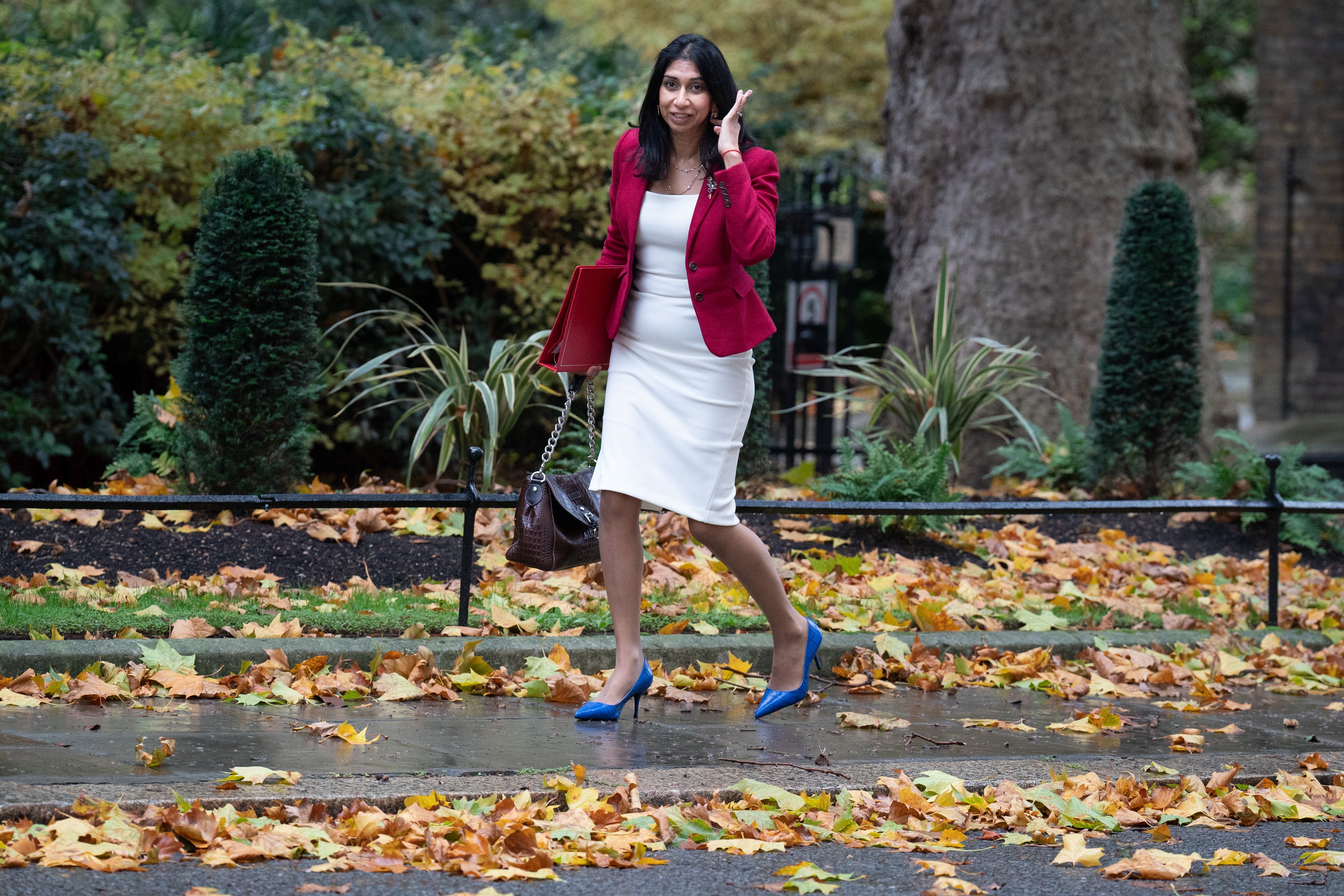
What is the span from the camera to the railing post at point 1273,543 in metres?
6.02

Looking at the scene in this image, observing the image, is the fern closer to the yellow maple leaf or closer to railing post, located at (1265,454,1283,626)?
the yellow maple leaf

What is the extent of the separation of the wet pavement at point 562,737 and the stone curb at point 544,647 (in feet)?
0.95

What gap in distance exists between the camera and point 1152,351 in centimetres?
836

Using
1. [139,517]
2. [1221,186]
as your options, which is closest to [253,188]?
[139,517]

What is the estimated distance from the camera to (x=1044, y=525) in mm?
8094

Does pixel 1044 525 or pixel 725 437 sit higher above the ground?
pixel 725 437

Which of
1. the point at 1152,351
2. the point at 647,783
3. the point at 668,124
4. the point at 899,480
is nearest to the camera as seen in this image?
the point at 647,783

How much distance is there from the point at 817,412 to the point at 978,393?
7.76 feet

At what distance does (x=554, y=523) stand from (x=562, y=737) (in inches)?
24.7

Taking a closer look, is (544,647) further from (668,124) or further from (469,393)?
(469,393)

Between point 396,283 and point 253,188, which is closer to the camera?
point 253,188

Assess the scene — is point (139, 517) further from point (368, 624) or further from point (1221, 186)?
point (1221, 186)

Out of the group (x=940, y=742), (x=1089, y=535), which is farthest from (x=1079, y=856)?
(x=1089, y=535)

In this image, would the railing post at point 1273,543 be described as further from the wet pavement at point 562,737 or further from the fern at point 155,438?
the fern at point 155,438
